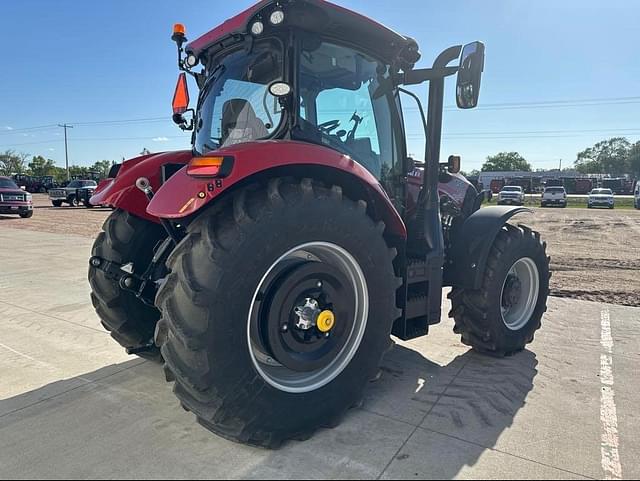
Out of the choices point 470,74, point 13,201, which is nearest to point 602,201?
point 470,74

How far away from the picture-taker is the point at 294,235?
2.31 m

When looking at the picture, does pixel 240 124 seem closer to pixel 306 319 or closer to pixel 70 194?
pixel 306 319

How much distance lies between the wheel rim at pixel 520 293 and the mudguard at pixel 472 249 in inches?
17.3

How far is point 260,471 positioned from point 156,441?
0.67 m

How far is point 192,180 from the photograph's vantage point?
7.29 ft

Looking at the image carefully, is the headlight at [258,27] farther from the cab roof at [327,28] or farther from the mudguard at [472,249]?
the mudguard at [472,249]

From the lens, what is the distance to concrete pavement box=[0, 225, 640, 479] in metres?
2.23

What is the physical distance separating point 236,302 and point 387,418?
50.5 inches

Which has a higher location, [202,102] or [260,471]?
[202,102]

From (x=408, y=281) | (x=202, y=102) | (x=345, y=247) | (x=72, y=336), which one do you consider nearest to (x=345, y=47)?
(x=202, y=102)

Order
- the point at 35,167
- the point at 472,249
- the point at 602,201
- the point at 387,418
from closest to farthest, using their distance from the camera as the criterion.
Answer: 1. the point at 387,418
2. the point at 472,249
3. the point at 602,201
4. the point at 35,167

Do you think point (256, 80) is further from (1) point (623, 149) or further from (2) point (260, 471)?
(1) point (623, 149)

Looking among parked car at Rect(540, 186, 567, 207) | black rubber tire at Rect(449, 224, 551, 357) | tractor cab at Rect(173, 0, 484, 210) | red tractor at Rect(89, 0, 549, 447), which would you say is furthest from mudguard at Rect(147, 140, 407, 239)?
parked car at Rect(540, 186, 567, 207)

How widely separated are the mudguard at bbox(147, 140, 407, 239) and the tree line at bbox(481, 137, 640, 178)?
10601cm
